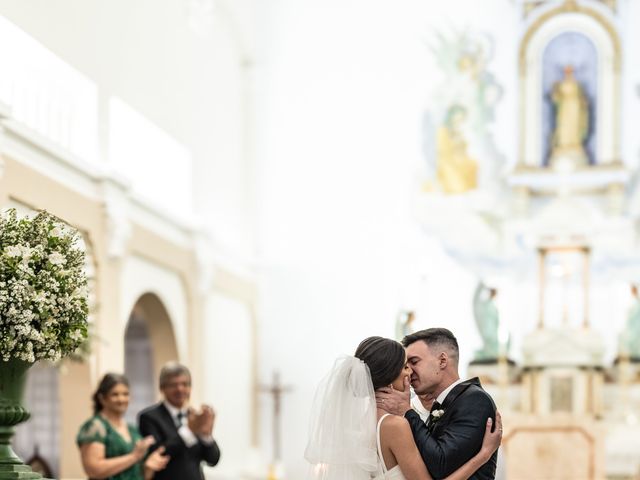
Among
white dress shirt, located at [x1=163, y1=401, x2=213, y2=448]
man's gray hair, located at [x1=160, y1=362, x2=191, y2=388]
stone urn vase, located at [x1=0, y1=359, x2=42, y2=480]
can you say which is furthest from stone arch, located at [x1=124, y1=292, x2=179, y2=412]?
stone urn vase, located at [x1=0, y1=359, x2=42, y2=480]

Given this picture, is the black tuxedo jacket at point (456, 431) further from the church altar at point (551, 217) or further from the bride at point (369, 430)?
the church altar at point (551, 217)

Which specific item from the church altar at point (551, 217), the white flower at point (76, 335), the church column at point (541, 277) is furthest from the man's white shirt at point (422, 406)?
the church column at point (541, 277)

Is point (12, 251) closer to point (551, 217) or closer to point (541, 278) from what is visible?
point (541, 278)

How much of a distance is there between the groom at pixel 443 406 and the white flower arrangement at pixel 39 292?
4.89ft

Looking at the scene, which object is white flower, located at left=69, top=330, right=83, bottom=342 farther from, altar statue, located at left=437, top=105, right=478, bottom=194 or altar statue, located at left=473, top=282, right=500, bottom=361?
altar statue, located at left=437, top=105, right=478, bottom=194

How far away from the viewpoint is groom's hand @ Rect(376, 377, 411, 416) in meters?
5.05

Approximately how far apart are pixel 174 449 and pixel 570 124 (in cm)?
1108

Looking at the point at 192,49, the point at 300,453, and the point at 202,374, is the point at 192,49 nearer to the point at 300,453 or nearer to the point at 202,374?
the point at 202,374

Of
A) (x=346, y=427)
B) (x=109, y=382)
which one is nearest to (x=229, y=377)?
(x=109, y=382)

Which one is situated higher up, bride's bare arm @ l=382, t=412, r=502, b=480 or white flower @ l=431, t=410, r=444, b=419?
white flower @ l=431, t=410, r=444, b=419

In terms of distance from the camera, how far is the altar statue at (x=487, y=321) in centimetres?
1662

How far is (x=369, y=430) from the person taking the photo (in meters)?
5.04

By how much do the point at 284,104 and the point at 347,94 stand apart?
0.96 metres

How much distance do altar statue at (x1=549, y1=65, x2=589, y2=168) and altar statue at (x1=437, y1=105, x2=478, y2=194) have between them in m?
1.16
